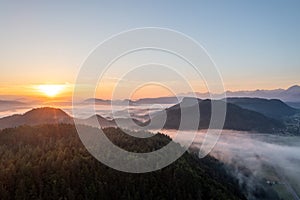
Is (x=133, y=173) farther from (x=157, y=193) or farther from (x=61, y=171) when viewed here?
(x=61, y=171)

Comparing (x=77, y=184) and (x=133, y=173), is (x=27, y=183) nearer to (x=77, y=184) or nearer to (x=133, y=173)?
(x=77, y=184)

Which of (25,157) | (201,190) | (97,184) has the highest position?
(25,157)

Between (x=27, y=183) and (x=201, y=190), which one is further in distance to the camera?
(x=201, y=190)

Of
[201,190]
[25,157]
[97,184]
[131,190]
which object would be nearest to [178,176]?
[201,190]

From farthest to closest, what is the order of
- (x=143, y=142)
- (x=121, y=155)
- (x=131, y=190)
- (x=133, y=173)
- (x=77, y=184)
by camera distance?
1. (x=143, y=142)
2. (x=121, y=155)
3. (x=133, y=173)
4. (x=131, y=190)
5. (x=77, y=184)

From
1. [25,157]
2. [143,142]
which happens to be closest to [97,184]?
[25,157]

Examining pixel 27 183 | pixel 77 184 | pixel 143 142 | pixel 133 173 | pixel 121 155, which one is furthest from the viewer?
pixel 143 142

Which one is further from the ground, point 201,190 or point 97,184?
point 97,184
